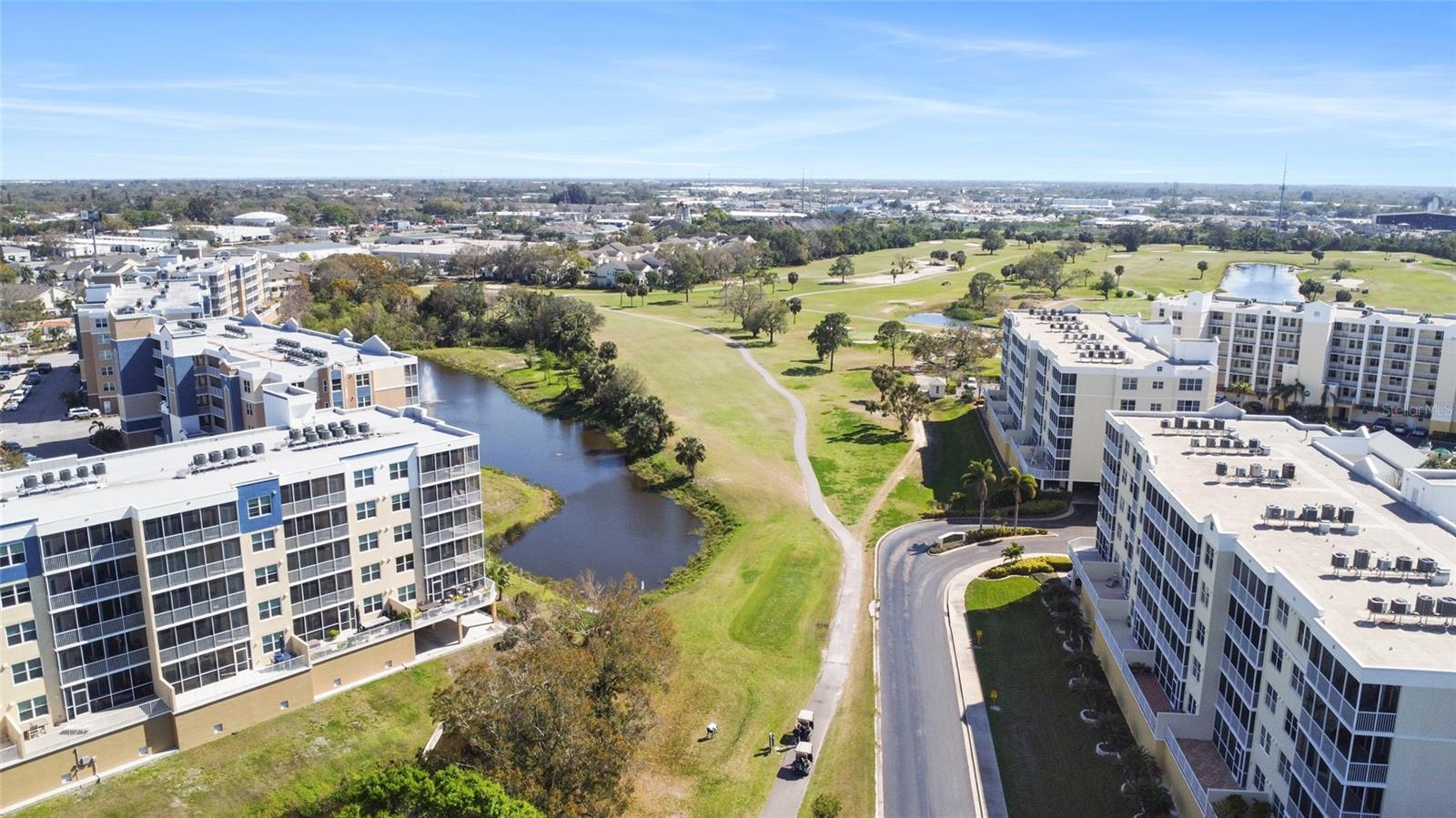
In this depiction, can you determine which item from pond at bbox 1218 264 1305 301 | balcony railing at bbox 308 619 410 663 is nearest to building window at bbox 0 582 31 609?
balcony railing at bbox 308 619 410 663

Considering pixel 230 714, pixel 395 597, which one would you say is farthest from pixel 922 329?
pixel 230 714

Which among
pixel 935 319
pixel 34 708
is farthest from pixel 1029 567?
pixel 935 319

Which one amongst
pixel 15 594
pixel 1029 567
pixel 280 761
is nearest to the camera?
pixel 15 594

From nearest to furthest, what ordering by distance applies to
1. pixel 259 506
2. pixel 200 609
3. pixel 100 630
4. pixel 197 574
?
pixel 100 630, pixel 197 574, pixel 200 609, pixel 259 506

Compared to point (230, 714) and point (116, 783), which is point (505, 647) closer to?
point (230, 714)

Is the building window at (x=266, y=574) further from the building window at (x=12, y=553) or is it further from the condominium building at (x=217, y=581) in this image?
the building window at (x=12, y=553)

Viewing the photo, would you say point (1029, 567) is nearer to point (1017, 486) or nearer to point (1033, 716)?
point (1017, 486)
